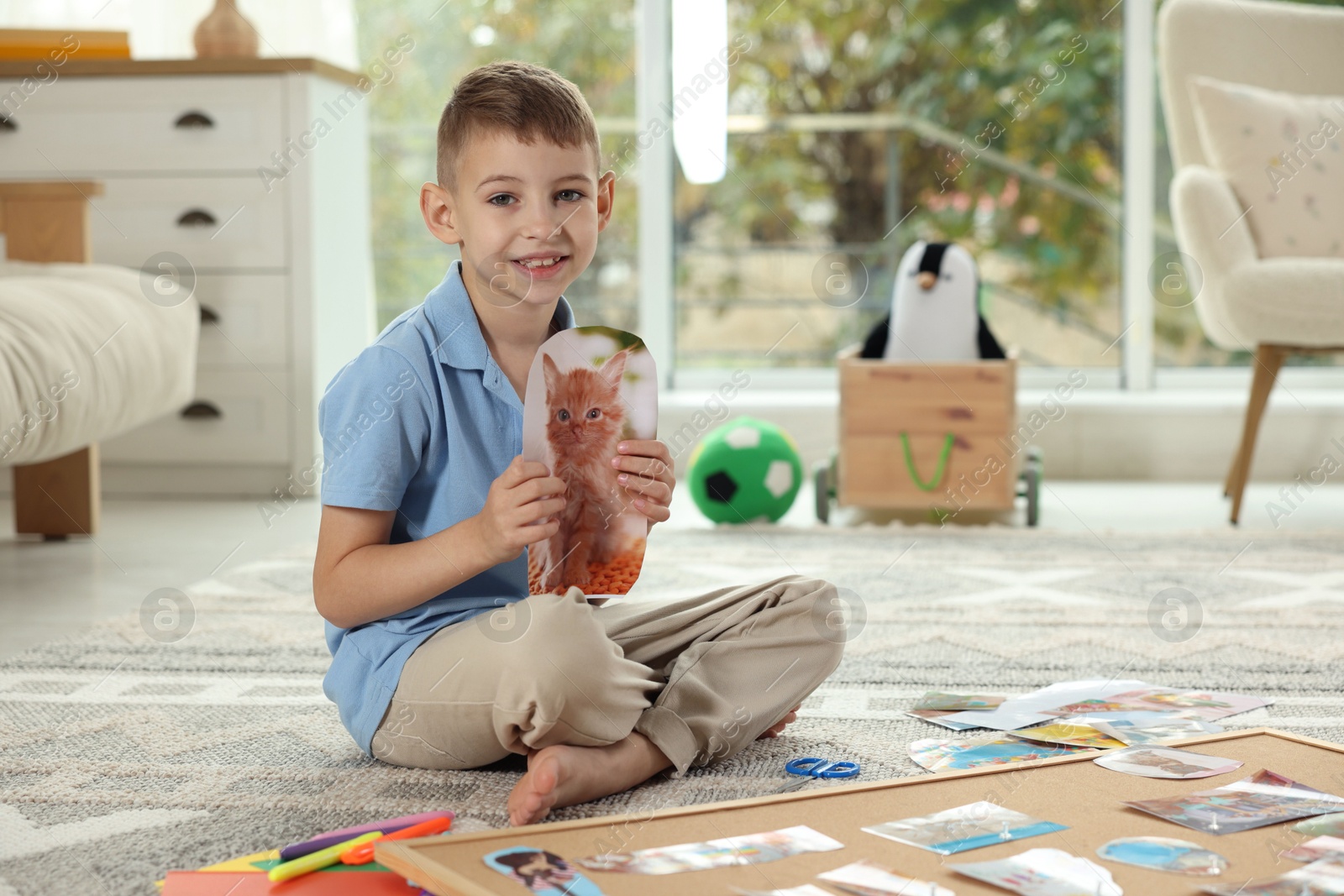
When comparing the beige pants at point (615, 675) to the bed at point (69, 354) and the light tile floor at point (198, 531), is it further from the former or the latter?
the bed at point (69, 354)

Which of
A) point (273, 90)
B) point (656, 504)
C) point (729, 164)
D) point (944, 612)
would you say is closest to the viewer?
point (656, 504)

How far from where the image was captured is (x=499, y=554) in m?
0.85

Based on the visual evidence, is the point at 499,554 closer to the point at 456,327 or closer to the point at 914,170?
the point at 456,327

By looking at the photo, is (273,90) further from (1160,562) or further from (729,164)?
(1160,562)

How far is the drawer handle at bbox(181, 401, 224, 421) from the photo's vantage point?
257cm

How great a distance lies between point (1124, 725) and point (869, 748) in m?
0.21

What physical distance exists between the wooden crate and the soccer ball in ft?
0.44

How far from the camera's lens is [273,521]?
7.54ft

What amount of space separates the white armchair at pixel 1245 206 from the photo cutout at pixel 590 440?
1.48 metres

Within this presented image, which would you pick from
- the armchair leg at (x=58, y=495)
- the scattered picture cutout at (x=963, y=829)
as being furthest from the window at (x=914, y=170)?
the scattered picture cutout at (x=963, y=829)

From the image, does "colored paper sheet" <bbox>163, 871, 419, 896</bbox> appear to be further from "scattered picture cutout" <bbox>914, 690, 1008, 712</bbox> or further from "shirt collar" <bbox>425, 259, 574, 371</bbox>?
"scattered picture cutout" <bbox>914, 690, 1008, 712</bbox>

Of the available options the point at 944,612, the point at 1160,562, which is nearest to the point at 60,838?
the point at 944,612

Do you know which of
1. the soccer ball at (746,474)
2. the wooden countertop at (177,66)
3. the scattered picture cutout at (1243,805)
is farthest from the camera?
the wooden countertop at (177,66)

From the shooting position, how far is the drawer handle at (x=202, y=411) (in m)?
2.57
